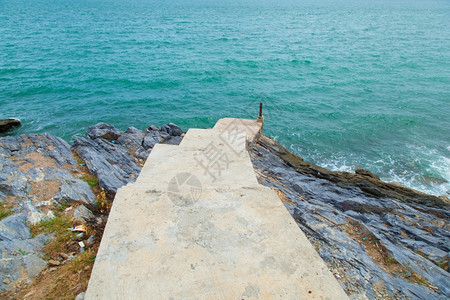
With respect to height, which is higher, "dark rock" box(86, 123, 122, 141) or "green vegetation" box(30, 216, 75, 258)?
"green vegetation" box(30, 216, 75, 258)

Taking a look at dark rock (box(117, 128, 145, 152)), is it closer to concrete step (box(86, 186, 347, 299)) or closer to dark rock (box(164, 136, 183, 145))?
dark rock (box(164, 136, 183, 145))

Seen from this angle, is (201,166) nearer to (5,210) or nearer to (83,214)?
(83,214)

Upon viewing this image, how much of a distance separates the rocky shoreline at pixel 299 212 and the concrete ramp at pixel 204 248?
1.33 metres

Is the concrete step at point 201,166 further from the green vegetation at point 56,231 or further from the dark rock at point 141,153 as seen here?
the dark rock at point 141,153

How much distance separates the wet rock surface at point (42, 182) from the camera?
529 cm

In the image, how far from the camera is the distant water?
63.4 feet

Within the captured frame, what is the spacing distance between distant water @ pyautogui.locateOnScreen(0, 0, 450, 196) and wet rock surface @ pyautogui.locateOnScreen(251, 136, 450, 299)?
5.30 meters

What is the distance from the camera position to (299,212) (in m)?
7.52

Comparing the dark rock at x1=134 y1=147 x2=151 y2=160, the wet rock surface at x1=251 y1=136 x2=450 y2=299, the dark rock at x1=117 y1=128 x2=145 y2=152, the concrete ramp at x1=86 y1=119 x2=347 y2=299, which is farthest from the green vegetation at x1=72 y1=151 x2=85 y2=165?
the wet rock surface at x1=251 y1=136 x2=450 y2=299

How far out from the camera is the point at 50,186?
775 centimetres

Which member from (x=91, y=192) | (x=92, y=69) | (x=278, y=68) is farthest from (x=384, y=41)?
(x=91, y=192)

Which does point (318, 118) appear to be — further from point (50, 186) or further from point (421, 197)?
point (50, 186)

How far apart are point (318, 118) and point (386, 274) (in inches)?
723

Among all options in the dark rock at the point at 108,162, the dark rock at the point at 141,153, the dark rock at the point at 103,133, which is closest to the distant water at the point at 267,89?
the dark rock at the point at 103,133
